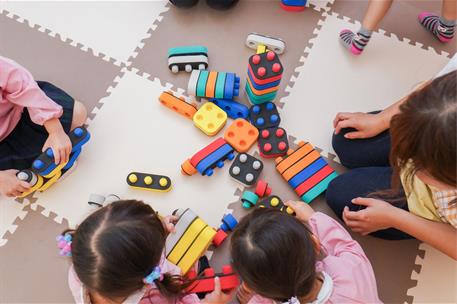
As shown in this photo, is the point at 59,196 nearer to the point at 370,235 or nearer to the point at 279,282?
the point at 279,282

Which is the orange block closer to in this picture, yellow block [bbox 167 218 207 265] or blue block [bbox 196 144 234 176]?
blue block [bbox 196 144 234 176]

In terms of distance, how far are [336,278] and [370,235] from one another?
10.5 inches

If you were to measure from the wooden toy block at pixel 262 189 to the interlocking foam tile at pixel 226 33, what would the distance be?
12.0 inches

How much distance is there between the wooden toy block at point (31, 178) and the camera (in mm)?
1065

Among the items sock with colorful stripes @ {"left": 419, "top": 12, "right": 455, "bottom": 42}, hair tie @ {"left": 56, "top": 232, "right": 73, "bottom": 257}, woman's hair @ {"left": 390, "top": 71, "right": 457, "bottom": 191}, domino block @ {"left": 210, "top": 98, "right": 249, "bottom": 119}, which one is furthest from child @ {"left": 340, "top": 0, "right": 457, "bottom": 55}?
hair tie @ {"left": 56, "top": 232, "right": 73, "bottom": 257}

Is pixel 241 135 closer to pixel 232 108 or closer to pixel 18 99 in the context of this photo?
pixel 232 108

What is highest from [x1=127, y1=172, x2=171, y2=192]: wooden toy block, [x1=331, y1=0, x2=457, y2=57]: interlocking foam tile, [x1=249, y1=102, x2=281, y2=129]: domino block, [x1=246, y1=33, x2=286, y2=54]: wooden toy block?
[x1=331, y1=0, x2=457, y2=57]: interlocking foam tile

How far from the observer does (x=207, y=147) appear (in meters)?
1.18

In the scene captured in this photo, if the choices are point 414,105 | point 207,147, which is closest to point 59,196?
point 207,147

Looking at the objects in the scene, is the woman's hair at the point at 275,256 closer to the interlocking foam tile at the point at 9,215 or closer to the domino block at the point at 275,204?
the domino block at the point at 275,204

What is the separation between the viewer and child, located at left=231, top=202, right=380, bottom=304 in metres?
0.77

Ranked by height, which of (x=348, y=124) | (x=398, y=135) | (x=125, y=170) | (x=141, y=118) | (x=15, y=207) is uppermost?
(x=398, y=135)

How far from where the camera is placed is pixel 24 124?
3.70 feet

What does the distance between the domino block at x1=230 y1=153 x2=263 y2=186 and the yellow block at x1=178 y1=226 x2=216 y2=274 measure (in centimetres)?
18
